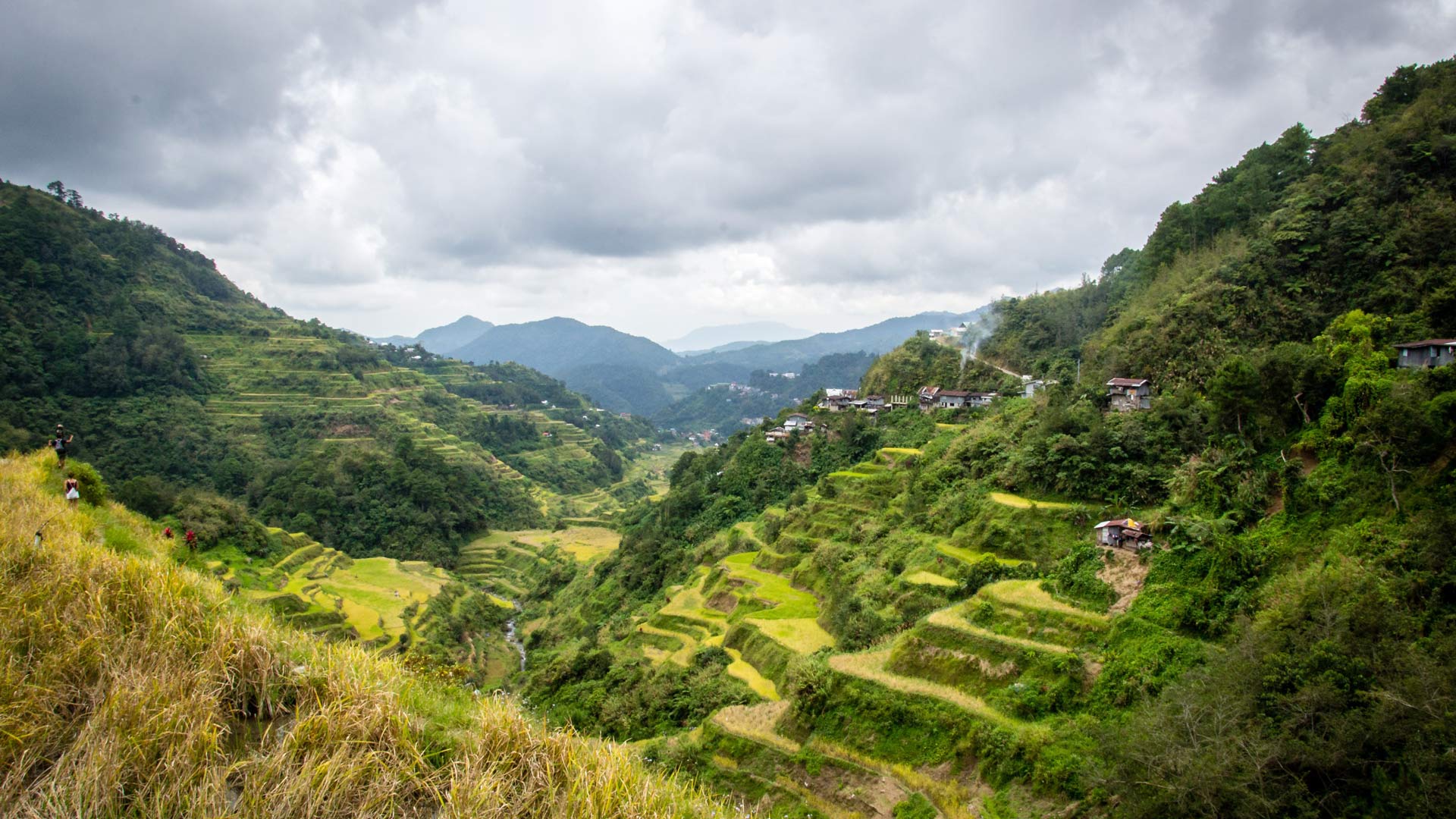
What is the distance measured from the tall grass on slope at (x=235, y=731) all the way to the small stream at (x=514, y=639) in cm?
2773

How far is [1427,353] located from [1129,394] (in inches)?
290

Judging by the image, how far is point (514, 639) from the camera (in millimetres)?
36688

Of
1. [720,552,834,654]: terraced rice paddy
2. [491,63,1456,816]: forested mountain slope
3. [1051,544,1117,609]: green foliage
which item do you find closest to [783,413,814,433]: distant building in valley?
[491,63,1456,816]: forested mountain slope

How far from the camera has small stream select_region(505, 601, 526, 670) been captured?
3328 centimetres

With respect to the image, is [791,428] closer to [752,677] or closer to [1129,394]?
[1129,394]

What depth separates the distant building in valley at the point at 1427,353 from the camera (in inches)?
541

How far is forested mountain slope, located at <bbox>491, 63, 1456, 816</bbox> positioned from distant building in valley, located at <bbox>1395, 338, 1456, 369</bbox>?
2.20 ft

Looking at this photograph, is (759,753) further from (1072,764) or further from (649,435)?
(649,435)

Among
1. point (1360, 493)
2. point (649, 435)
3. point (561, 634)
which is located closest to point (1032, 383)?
point (1360, 493)

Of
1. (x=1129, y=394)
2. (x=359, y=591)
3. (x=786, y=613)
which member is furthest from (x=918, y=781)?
(x=359, y=591)

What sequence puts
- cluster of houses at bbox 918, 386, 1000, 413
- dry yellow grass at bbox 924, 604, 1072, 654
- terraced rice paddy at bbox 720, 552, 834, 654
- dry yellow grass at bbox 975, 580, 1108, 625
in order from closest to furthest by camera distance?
dry yellow grass at bbox 924, 604, 1072, 654 → dry yellow grass at bbox 975, 580, 1108, 625 → terraced rice paddy at bbox 720, 552, 834, 654 → cluster of houses at bbox 918, 386, 1000, 413

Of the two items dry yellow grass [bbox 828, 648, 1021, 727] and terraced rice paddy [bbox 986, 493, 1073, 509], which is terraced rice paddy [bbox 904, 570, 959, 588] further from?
terraced rice paddy [bbox 986, 493, 1073, 509]

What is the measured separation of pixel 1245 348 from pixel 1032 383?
1131 cm

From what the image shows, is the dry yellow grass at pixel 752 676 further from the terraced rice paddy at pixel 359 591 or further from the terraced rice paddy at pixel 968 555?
the terraced rice paddy at pixel 359 591
